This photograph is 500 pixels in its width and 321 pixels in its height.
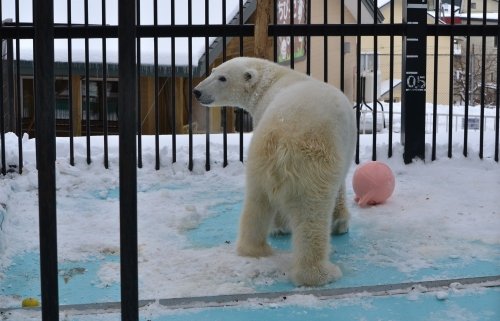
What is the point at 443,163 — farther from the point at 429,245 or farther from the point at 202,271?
the point at 202,271

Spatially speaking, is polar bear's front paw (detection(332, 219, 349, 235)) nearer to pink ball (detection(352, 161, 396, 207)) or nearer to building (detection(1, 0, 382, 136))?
pink ball (detection(352, 161, 396, 207))

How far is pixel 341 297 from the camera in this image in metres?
2.88

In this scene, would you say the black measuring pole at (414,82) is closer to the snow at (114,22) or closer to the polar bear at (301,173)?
the polar bear at (301,173)

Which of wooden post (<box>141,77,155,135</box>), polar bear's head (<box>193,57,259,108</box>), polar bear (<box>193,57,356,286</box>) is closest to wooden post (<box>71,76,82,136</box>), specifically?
wooden post (<box>141,77,155,135</box>)

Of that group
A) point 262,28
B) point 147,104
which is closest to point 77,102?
point 147,104

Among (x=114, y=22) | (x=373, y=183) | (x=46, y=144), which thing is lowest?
(x=373, y=183)

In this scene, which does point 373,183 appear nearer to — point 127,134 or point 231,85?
point 231,85

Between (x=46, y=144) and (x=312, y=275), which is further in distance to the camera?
(x=312, y=275)

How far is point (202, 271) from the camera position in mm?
3412

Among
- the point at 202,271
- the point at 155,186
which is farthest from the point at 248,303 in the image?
the point at 155,186

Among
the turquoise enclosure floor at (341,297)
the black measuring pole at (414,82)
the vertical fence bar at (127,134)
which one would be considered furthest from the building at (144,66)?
the vertical fence bar at (127,134)

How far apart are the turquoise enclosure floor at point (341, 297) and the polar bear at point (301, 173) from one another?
24cm

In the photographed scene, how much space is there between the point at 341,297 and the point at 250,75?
6.28 ft

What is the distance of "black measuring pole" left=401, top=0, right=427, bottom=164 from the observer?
258 inches
